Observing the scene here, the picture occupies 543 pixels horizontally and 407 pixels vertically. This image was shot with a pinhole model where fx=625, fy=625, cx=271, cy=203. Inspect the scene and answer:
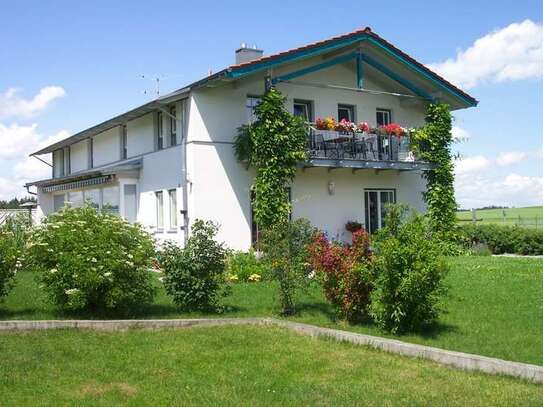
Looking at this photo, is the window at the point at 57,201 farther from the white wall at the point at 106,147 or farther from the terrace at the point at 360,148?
the terrace at the point at 360,148

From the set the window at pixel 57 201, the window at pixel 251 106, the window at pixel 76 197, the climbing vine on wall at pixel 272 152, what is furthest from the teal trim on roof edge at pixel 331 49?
the window at pixel 57 201

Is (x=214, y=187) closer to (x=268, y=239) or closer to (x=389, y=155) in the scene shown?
(x=389, y=155)

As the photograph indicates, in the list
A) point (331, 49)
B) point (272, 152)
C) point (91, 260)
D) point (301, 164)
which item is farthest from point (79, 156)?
point (91, 260)

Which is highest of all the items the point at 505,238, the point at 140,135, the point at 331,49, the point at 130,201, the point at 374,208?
the point at 331,49

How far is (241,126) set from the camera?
63.6 feet

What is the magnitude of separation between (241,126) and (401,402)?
14.4 meters

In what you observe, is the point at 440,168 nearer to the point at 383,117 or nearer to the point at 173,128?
the point at 383,117

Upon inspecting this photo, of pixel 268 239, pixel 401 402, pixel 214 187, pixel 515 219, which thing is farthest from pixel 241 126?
pixel 515 219

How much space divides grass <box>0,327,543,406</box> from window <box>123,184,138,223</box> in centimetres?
1334

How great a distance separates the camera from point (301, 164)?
19.2 meters

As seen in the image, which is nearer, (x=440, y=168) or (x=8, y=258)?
(x=8, y=258)

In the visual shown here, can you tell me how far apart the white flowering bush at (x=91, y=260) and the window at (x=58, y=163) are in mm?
23691

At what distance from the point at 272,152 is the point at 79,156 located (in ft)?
49.1

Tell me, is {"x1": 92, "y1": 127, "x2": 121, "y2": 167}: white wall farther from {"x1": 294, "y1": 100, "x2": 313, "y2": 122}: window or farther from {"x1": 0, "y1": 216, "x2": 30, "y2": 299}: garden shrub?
{"x1": 0, "y1": 216, "x2": 30, "y2": 299}: garden shrub
